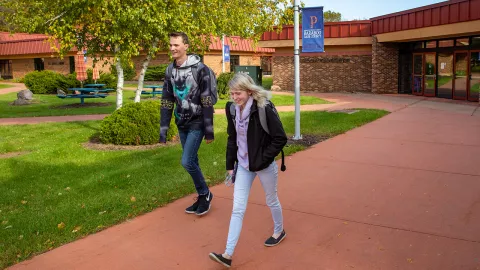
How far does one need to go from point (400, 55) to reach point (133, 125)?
17088 mm

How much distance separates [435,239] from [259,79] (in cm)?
2480

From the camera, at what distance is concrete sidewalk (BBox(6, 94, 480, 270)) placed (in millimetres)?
4176

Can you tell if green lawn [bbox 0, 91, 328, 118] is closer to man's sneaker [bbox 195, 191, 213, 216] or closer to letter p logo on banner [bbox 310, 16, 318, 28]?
letter p logo on banner [bbox 310, 16, 318, 28]

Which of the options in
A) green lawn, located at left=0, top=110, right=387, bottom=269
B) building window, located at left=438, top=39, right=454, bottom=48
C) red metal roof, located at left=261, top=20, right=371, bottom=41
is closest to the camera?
green lawn, located at left=0, top=110, right=387, bottom=269

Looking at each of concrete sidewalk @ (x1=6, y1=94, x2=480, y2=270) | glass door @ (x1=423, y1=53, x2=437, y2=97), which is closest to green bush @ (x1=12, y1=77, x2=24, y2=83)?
glass door @ (x1=423, y1=53, x2=437, y2=97)

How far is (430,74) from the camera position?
20734mm

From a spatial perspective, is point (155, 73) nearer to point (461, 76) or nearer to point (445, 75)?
point (445, 75)

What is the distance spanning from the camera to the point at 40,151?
9398 mm

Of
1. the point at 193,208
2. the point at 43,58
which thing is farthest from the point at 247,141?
the point at 43,58

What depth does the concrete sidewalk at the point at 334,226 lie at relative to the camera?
4.18 metres

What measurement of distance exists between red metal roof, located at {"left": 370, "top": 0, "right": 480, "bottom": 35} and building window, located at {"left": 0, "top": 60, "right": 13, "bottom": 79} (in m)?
33.0

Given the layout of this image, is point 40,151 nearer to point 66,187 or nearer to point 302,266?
point 66,187

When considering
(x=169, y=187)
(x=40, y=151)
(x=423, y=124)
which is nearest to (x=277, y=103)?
(x=423, y=124)

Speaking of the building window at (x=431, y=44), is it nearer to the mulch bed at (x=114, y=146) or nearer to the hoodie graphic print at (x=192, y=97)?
the mulch bed at (x=114, y=146)
